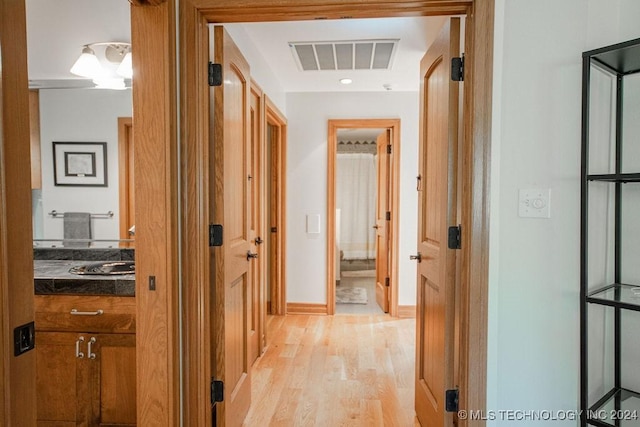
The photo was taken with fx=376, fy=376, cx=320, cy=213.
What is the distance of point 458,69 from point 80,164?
88.1 inches

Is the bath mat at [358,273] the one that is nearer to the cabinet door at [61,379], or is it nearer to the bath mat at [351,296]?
the bath mat at [351,296]

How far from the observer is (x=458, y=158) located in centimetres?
158

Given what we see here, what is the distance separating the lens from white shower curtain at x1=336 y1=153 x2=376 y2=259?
684 cm

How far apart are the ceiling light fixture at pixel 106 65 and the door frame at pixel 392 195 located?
7.36 ft

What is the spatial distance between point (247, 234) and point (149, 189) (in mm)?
752

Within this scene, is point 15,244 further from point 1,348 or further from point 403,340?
point 403,340

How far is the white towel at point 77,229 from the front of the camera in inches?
93.0

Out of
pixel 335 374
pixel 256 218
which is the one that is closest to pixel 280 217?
pixel 256 218

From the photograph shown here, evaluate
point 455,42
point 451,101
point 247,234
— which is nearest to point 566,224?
point 451,101

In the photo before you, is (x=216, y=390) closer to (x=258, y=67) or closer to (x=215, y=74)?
(x=215, y=74)

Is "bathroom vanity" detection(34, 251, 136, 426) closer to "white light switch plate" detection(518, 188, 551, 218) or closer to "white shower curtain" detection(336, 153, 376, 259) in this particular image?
"white light switch plate" detection(518, 188, 551, 218)

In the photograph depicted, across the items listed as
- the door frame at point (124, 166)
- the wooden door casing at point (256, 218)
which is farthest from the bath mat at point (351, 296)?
the door frame at point (124, 166)

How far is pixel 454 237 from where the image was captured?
160cm

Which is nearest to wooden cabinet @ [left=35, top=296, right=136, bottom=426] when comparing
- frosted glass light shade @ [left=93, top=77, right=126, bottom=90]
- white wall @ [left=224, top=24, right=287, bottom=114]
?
frosted glass light shade @ [left=93, top=77, right=126, bottom=90]
